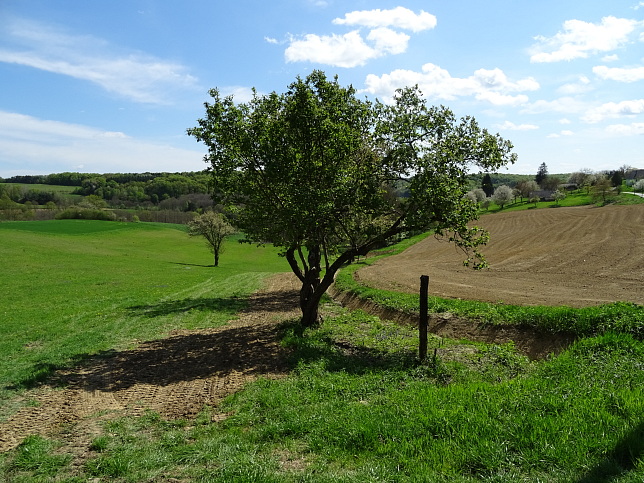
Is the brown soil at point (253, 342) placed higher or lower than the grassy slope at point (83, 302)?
higher

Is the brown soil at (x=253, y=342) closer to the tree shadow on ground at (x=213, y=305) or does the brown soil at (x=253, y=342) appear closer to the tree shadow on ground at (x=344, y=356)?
the tree shadow on ground at (x=213, y=305)

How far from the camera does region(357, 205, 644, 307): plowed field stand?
68.4 feet

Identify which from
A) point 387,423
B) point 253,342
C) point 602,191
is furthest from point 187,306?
point 602,191

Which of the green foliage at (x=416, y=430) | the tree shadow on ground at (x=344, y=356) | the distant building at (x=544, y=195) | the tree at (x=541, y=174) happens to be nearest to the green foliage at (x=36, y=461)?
the green foliage at (x=416, y=430)

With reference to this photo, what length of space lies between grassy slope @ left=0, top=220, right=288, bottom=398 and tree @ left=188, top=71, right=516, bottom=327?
801cm

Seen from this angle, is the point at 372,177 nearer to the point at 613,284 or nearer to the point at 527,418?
the point at 527,418

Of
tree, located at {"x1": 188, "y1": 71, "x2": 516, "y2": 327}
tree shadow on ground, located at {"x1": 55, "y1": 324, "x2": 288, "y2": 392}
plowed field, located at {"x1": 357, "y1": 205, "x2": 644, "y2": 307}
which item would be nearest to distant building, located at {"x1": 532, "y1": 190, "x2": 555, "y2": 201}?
plowed field, located at {"x1": 357, "y1": 205, "x2": 644, "y2": 307}

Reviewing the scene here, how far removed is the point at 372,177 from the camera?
14.7m

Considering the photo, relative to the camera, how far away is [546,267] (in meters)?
31.7

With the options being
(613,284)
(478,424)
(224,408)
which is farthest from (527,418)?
(613,284)

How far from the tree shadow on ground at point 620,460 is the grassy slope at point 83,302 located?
12.7 metres

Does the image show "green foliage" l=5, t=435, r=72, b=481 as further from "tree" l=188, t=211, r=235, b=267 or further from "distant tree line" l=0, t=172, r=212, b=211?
"distant tree line" l=0, t=172, r=212, b=211

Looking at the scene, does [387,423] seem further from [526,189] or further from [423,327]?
[526,189]

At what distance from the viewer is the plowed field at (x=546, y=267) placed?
20.9m
